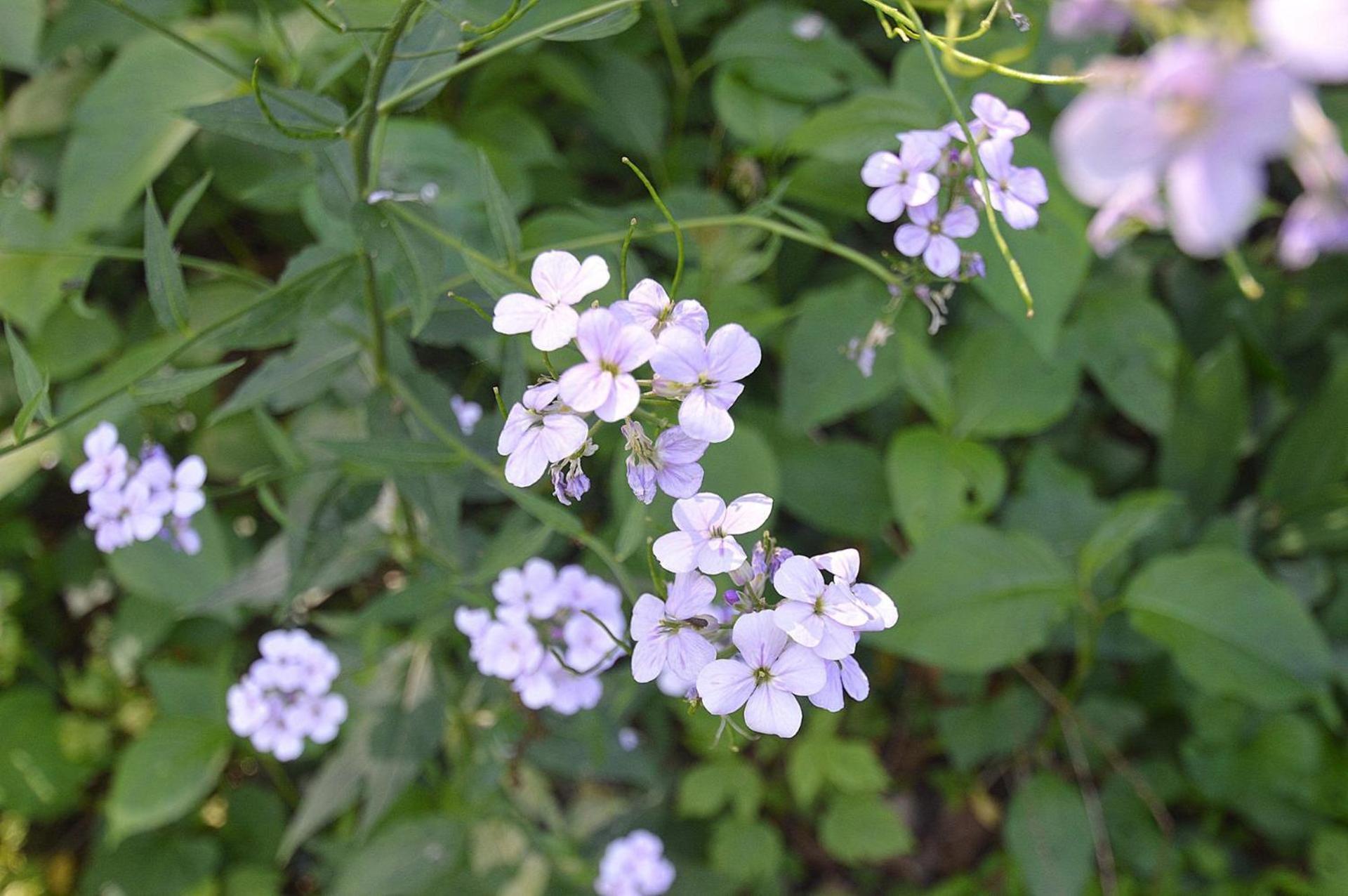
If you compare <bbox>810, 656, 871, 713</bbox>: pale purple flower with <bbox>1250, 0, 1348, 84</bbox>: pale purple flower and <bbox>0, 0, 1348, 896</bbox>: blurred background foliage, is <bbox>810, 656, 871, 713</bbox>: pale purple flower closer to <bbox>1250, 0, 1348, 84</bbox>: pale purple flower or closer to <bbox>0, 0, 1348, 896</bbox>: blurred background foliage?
<bbox>1250, 0, 1348, 84</bbox>: pale purple flower

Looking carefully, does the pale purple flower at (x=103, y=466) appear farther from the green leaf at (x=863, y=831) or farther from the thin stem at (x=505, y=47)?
the green leaf at (x=863, y=831)

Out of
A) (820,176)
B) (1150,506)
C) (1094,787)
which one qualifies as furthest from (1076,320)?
(1094,787)

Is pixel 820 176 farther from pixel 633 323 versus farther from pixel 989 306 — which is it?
pixel 633 323

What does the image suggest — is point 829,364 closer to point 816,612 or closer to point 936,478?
point 936,478

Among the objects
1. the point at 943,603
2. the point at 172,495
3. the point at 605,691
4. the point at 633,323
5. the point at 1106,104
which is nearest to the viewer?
the point at 1106,104

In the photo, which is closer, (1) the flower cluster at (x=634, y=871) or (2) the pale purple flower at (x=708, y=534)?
(2) the pale purple flower at (x=708, y=534)

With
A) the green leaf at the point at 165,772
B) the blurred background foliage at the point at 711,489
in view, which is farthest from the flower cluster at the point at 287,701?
the green leaf at the point at 165,772

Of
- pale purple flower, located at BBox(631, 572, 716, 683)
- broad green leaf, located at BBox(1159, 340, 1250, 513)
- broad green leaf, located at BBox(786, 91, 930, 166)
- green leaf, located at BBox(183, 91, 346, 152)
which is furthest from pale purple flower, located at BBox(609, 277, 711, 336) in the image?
broad green leaf, located at BBox(1159, 340, 1250, 513)
